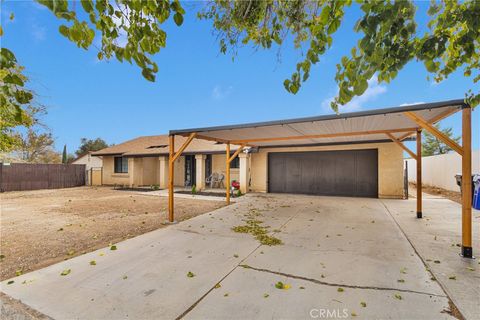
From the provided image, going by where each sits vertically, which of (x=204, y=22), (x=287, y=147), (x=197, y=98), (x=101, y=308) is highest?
(x=197, y=98)

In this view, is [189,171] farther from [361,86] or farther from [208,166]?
[361,86]

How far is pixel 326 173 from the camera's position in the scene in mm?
10961

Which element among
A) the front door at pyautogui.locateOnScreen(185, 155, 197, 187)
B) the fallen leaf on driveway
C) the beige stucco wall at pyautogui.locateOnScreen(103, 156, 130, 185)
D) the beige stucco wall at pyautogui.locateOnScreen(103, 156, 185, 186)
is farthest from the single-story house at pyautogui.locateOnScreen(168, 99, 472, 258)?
the beige stucco wall at pyautogui.locateOnScreen(103, 156, 130, 185)

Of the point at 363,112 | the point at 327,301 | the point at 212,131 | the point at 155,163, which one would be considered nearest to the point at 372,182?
the point at 363,112

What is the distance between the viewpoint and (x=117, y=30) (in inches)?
69.3

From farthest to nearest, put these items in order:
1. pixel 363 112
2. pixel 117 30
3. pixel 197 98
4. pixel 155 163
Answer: pixel 197 98 < pixel 155 163 < pixel 363 112 < pixel 117 30

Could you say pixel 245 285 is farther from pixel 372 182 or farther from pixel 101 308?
pixel 372 182

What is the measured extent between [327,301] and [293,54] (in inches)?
110

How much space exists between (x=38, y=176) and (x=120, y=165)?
4.71 metres

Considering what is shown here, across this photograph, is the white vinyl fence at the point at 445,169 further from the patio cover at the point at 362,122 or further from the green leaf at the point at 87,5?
the green leaf at the point at 87,5

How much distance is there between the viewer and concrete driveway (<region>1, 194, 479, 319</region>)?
2270 mm

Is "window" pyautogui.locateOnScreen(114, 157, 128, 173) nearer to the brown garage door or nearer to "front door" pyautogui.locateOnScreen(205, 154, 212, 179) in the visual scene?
"front door" pyautogui.locateOnScreen(205, 154, 212, 179)

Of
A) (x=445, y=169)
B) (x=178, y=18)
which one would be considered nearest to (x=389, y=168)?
(x=445, y=169)

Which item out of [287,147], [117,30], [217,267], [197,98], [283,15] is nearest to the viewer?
[117,30]
